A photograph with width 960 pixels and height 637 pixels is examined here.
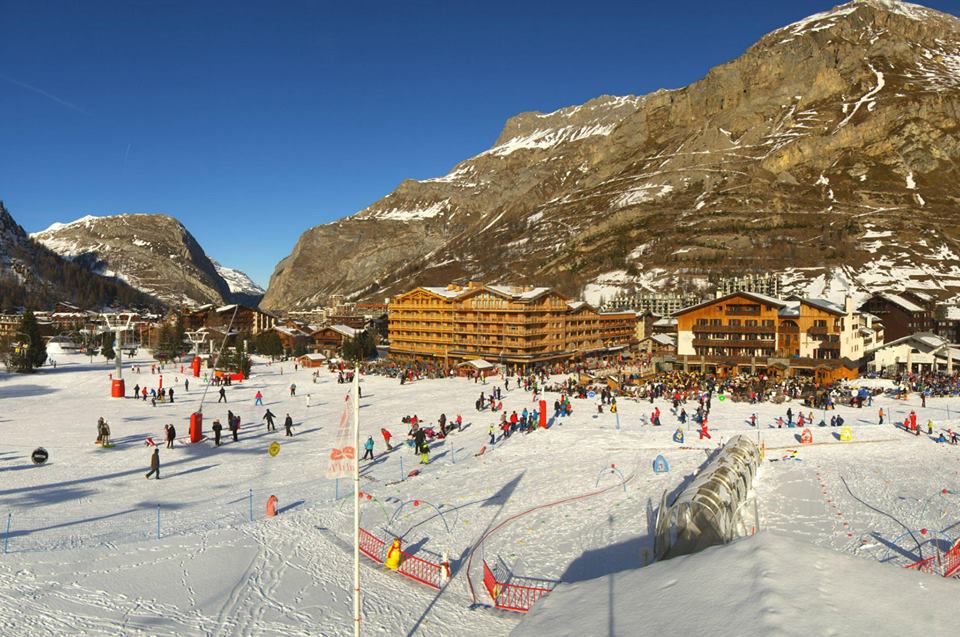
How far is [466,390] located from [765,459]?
1169 inches

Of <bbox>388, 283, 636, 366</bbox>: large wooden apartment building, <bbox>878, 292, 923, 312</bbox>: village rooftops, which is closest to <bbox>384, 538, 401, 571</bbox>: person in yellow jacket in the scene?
<bbox>388, 283, 636, 366</bbox>: large wooden apartment building

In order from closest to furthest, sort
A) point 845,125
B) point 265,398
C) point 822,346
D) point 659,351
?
1. point 265,398
2. point 822,346
3. point 659,351
4. point 845,125

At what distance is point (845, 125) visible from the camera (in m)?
196

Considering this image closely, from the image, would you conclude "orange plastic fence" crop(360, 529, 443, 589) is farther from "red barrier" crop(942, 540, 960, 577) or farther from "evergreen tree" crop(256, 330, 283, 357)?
"evergreen tree" crop(256, 330, 283, 357)

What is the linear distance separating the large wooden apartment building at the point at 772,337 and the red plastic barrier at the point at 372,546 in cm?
5721

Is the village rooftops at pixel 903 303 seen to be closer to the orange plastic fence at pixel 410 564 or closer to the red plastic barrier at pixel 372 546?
the orange plastic fence at pixel 410 564

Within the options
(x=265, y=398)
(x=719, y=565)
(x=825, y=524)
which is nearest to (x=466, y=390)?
(x=265, y=398)

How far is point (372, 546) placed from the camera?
1797cm

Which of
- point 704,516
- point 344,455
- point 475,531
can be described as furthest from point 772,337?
point 344,455

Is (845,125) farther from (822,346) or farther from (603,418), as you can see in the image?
(603,418)

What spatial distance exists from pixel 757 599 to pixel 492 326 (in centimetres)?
6895

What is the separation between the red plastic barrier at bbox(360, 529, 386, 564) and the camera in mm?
17172

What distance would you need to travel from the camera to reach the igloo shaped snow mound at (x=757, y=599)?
9.26 metres

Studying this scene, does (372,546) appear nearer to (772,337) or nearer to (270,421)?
(270,421)
